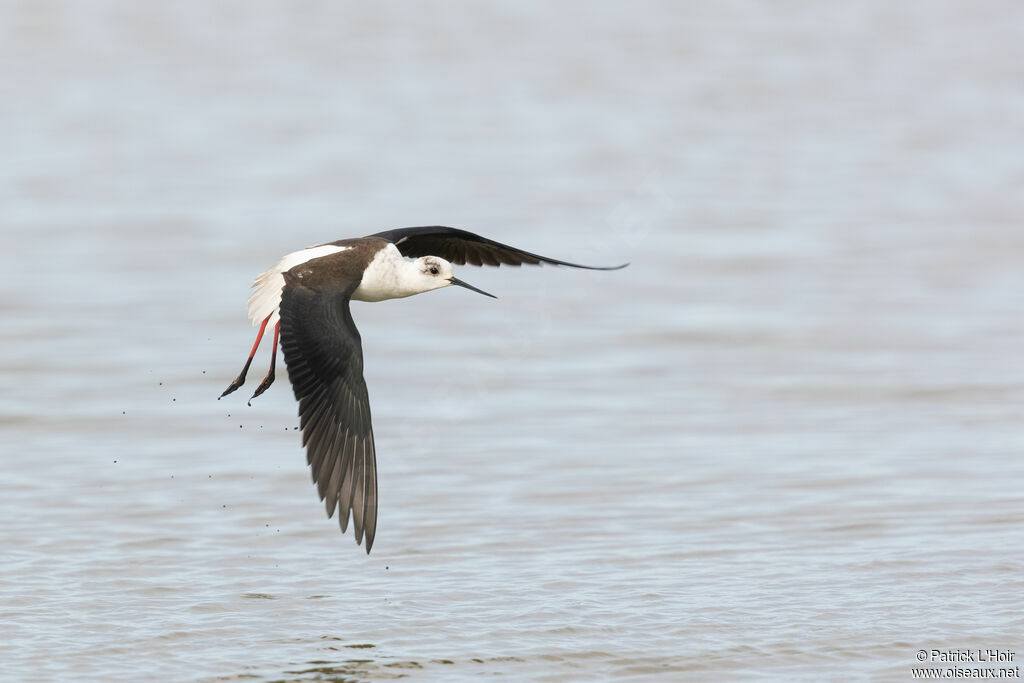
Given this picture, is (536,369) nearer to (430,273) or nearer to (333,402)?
(430,273)

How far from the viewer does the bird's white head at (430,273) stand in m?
9.46

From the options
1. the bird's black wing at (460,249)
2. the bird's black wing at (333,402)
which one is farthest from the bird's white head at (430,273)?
the bird's black wing at (333,402)

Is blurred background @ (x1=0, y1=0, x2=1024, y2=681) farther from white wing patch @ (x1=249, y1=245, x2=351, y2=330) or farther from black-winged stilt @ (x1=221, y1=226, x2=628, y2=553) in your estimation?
white wing patch @ (x1=249, y1=245, x2=351, y2=330)

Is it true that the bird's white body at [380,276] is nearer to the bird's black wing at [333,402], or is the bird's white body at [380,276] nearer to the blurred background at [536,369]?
the bird's black wing at [333,402]

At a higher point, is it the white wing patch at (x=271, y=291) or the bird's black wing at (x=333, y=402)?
the white wing patch at (x=271, y=291)

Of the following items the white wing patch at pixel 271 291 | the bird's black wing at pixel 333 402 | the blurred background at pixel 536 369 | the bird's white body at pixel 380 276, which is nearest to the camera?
the bird's black wing at pixel 333 402

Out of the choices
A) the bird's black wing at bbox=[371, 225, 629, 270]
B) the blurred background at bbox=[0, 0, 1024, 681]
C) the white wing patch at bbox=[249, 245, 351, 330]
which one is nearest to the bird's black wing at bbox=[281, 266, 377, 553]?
the white wing patch at bbox=[249, 245, 351, 330]

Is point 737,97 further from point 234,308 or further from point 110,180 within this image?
point 234,308

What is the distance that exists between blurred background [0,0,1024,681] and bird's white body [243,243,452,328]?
5.15 feet

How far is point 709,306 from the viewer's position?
16.5m

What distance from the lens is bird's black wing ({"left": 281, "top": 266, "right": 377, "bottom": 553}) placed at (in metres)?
8.19

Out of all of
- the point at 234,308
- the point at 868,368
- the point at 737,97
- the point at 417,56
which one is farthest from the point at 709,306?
the point at 417,56

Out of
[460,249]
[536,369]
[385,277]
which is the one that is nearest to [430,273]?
[385,277]

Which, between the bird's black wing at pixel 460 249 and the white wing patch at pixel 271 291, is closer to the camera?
the white wing patch at pixel 271 291
